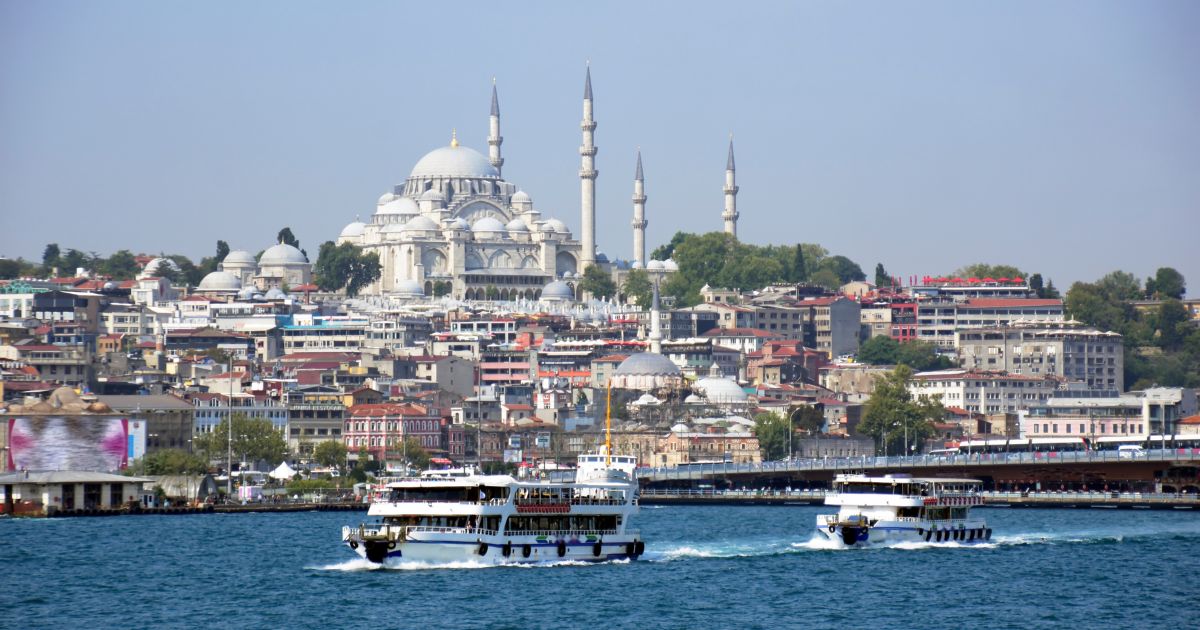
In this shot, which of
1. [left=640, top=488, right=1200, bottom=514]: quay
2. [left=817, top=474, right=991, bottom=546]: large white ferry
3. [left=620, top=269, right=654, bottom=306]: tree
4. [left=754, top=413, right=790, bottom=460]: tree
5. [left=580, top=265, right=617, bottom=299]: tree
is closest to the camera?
[left=817, top=474, right=991, bottom=546]: large white ferry

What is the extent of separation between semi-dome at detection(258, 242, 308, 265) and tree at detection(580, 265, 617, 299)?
16.2m

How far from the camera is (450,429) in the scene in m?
99.8

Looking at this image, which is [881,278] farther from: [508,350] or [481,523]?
[481,523]

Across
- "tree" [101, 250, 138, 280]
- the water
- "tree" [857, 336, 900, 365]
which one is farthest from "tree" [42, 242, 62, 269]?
the water

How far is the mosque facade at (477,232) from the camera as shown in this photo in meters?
147

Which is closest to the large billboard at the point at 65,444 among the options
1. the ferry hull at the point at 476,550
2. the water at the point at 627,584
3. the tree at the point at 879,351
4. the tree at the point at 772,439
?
the water at the point at 627,584

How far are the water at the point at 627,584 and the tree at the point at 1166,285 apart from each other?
292ft

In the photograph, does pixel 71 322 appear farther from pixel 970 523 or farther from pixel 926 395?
pixel 970 523

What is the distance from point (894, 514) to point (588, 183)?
89.1 m

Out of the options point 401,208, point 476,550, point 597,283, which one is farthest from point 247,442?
point 401,208

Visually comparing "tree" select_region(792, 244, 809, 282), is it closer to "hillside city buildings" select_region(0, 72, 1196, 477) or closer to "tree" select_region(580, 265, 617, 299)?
"hillside city buildings" select_region(0, 72, 1196, 477)

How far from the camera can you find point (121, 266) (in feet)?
517

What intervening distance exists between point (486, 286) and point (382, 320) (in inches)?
670

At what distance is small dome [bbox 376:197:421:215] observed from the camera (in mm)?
153125
